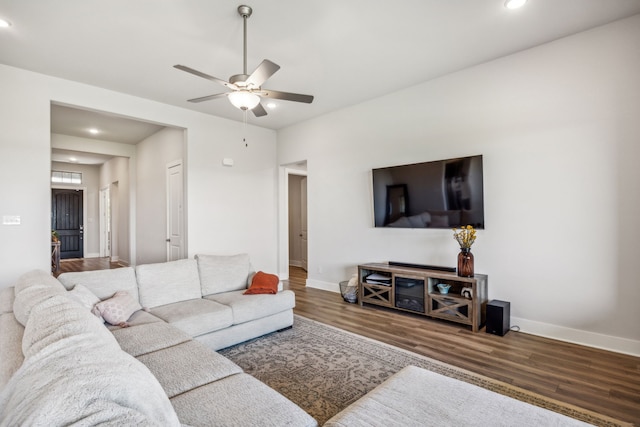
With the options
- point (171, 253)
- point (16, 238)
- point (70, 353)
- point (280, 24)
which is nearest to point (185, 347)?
point (70, 353)

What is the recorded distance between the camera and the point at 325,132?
Answer: 5.49 m

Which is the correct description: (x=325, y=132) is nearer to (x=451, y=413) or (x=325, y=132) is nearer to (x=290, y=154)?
(x=290, y=154)

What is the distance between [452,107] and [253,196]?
3.67 meters

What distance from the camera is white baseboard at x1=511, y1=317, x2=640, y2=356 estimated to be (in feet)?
9.40

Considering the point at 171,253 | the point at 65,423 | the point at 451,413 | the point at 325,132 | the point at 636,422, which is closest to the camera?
the point at 65,423

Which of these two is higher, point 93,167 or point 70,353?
point 93,167

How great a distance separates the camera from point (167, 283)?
3.28 meters

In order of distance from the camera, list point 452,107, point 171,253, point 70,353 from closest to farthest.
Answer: point 70,353 < point 452,107 < point 171,253

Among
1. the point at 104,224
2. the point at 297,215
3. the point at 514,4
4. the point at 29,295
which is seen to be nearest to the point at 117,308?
the point at 29,295

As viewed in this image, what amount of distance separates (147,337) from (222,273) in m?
1.50

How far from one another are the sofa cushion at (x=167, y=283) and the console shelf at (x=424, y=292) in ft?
7.16

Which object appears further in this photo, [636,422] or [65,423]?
[636,422]

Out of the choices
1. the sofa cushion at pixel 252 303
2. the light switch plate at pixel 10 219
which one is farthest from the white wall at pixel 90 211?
the sofa cushion at pixel 252 303

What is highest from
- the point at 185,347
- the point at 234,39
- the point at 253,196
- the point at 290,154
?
the point at 234,39
